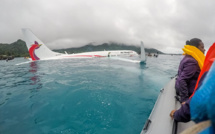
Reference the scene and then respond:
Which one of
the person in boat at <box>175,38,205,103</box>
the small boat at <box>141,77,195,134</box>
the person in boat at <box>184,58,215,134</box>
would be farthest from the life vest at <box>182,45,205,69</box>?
the person in boat at <box>184,58,215,134</box>

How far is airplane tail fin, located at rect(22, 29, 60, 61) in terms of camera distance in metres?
21.1

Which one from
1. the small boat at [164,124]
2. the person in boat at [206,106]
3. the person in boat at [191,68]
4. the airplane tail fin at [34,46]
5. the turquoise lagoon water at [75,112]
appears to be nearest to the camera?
the person in boat at [206,106]

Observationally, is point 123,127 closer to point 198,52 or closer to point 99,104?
point 99,104

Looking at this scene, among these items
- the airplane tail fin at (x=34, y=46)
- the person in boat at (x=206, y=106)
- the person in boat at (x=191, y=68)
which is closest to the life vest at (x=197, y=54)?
the person in boat at (x=191, y=68)

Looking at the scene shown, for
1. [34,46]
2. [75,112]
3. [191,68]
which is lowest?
[75,112]

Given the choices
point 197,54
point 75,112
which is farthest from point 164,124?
point 75,112

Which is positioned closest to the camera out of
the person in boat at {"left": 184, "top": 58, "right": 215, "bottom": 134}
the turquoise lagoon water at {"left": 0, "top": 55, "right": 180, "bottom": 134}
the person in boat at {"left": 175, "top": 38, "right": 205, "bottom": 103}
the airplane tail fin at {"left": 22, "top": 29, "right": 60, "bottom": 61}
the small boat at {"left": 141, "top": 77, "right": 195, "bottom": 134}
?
the person in boat at {"left": 184, "top": 58, "right": 215, "bottom": 134}

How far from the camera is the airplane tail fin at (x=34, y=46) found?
21.1m

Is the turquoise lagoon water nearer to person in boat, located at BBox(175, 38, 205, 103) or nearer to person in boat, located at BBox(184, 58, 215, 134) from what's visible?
person in boat, located at BBox(175, 38, 205, 103)

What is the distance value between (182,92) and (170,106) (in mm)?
763

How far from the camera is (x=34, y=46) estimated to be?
2223 cm

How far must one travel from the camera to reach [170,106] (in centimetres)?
345

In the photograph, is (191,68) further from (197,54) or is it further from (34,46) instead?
(34,46)

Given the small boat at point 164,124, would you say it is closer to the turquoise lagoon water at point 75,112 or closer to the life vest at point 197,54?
the turquoise lagoon water at point 75,112
